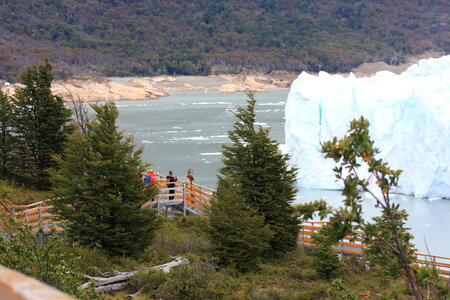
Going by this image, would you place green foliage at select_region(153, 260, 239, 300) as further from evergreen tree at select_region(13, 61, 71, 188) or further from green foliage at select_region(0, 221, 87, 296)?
evergreen tree at select_region(13, 61, 71, 188)

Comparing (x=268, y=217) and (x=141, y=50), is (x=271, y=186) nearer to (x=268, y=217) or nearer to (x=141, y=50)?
(x=268, y=217)

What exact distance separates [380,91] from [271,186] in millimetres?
16037

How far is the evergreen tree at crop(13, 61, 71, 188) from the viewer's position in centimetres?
1834

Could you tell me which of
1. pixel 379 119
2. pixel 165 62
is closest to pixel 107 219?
pixel 379 119

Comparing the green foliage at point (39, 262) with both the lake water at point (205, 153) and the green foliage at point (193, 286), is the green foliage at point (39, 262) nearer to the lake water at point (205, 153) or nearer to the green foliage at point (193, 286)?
the green foliage at point (193, 286)

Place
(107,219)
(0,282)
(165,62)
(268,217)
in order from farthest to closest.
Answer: (165,62), (268,217), (107,219), (0,282)

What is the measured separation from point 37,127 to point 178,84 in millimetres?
121323

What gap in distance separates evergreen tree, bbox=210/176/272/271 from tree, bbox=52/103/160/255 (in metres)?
1.33

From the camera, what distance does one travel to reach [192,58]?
16662cm

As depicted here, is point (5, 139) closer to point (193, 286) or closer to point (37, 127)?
point (37, 127)

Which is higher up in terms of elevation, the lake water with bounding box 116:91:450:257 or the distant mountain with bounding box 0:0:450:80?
the distant mountain with bounding box 0:0:450:80

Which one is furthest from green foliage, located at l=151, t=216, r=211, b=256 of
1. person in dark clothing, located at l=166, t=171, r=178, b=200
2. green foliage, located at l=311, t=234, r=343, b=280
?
person in dark clothing, located at l=166, t=171, r=178, b=200

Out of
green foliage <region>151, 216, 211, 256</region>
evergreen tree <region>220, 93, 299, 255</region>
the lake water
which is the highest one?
evergreen tree <region>220, 93, 299, 255</region>

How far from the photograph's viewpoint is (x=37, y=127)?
1841 cm
